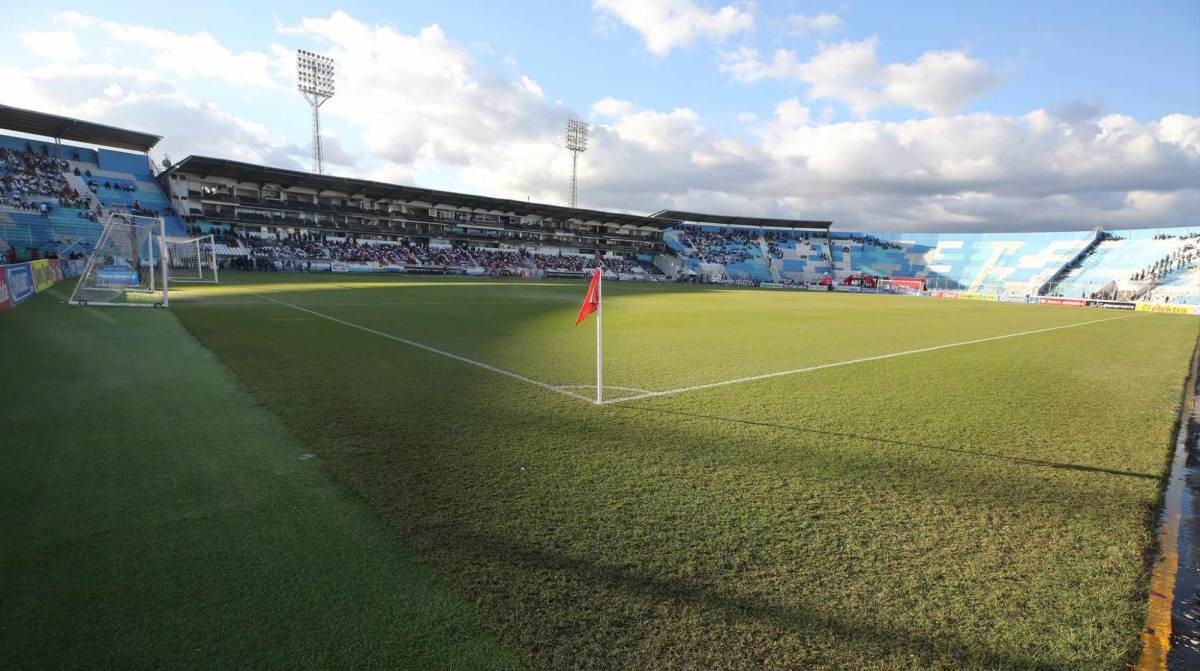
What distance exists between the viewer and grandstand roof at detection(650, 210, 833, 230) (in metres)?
87.6

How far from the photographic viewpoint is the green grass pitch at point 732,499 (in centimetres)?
267

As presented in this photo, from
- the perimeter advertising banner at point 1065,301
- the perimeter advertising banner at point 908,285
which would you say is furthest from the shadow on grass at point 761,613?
the perimeter advertising banner at point 908,285

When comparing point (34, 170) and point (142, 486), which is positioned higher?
point (34, 170)

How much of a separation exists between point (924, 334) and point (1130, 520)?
573 inches

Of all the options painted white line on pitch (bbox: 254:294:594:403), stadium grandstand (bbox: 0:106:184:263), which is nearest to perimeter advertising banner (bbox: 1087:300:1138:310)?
painted white line on pitch (bbox: 254:294:594:403)

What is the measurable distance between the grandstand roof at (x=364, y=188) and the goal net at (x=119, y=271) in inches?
1351

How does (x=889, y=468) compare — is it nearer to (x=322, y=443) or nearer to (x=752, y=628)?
(x=752, y=628)

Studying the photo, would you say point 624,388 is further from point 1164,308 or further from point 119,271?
point 1164,308

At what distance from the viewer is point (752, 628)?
8.77ft

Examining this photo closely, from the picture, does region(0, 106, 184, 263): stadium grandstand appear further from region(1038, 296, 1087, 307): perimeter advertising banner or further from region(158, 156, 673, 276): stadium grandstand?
region(1038, 296, 1087, 307): perimeter advertising banner

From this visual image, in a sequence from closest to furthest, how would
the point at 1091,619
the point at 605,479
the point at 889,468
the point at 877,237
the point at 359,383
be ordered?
1. the point at 1091,619
2. the point at 605,479
3. the point at 889,468
4. the point at 359,383
5. the point at 877,237

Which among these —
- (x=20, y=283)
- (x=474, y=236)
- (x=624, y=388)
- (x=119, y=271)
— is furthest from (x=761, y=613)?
(x=474, y=236)

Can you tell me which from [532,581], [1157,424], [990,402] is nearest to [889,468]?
[532,581]

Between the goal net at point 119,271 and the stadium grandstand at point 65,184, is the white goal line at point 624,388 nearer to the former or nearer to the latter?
the goal net at point 119,271
